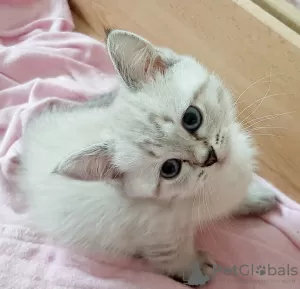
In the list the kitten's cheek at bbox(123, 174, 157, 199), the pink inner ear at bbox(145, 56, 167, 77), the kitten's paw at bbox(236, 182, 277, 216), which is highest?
the pink inner ear at bbox(145, 56, 167, 77)

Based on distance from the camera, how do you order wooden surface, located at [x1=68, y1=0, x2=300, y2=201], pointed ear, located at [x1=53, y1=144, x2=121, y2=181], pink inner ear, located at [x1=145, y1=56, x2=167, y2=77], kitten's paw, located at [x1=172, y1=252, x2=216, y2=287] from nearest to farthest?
pointed ear, located at [x1=53, y1=144, x2=121, y2=181] → pink inner ear, located at [x1=145, y1=56, x2=167, y2=77] → kitten's paw, located at [x1=172, y1=252, x2=216, y2=287] → wooden surface, located at [x1=68, y1=0, x2=300, y2=201]

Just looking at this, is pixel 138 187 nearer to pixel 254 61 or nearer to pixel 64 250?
pixel 64 250

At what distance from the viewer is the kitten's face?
0.96 m

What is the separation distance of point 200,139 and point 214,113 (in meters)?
0.07

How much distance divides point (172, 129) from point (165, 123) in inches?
0.9

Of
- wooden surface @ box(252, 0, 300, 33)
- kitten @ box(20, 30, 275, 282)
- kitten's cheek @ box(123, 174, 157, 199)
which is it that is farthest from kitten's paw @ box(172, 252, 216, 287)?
wooden surface @ box(252, 0, 300, 33)

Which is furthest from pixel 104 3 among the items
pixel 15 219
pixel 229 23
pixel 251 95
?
pixel 15 219

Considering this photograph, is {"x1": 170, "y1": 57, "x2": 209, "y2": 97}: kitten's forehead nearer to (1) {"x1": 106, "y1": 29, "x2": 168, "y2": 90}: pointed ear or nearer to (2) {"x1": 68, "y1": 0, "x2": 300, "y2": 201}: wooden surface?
(1) {"x1": 106, "y1": 29, "x2": 168, "y2": 90}: pointed ear

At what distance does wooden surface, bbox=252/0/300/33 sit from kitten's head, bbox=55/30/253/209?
45 centimetres

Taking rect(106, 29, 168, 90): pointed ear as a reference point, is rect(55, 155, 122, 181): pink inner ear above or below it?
below

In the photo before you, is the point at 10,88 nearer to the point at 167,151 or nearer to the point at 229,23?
the point at 229,23

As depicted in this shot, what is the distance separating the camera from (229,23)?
1.44m

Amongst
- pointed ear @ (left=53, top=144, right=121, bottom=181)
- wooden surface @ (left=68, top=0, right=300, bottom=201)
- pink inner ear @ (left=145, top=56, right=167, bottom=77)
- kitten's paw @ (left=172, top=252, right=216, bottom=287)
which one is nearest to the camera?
pointed ear @ (left=53, top=144, right=121, bottom=181)

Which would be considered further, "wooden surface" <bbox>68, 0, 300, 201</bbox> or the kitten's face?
"wooden surface" <bbox>68, 0, 300, 201</bbox>
